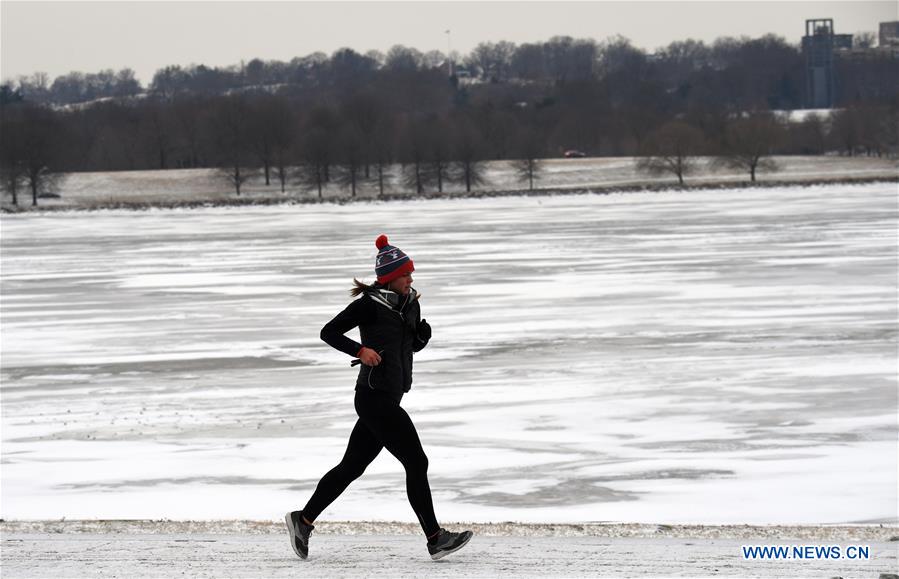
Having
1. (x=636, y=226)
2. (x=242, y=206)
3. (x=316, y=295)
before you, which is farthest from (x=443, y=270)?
(x=242, y=206)

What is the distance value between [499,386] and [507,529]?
7.07 meters

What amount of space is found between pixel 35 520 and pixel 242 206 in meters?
76.4

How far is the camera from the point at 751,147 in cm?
9488

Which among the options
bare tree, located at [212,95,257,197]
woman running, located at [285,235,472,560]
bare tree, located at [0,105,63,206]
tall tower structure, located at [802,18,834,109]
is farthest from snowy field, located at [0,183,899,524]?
tall tower structure, located at [802,18,834,109]

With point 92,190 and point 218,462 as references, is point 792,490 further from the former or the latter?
point 92,190

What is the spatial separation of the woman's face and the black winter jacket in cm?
3

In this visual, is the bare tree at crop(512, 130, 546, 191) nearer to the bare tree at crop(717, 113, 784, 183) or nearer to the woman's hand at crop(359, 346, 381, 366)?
the bare tree at crop(717, 113, 784, 183)

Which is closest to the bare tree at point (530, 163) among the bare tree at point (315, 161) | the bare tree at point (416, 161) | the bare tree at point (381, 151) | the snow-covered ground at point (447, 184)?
the snow-covered ground at point (447, 184)

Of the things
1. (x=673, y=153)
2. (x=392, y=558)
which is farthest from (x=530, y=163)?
(x=392, y=558)

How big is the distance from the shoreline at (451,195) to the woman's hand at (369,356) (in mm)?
75890

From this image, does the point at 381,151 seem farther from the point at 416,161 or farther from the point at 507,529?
the point at 507,529

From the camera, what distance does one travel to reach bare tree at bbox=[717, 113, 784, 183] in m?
94.6

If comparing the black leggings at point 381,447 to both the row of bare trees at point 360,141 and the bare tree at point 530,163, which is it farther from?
the row of bare trees at point 360,141

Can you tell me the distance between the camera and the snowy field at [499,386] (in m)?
10.4
